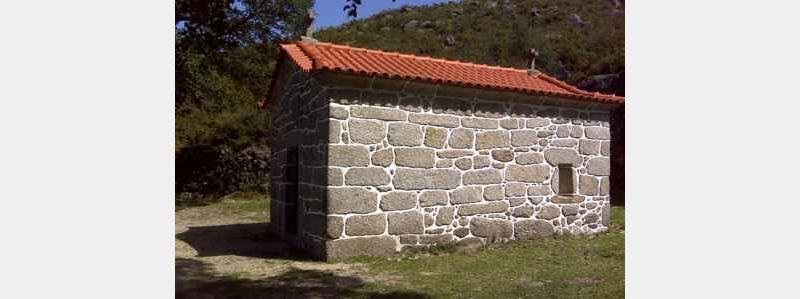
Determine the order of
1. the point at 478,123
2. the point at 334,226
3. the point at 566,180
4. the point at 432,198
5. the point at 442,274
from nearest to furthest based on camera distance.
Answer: the point at 442,274
the point at 334,226
the point at 432,198
the point at 478,123
the point at 566,180

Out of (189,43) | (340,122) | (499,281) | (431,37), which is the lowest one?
(499,281)

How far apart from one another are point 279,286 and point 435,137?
2737mm

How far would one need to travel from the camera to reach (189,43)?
40.8ft

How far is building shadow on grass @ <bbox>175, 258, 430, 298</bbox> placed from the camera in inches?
187

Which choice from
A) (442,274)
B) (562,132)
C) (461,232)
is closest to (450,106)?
(461,232)

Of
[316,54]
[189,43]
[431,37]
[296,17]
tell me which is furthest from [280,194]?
[431,37]

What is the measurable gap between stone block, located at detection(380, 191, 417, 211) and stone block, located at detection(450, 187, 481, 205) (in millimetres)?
589

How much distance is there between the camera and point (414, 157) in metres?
6.71

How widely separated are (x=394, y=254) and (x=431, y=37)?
22768mm

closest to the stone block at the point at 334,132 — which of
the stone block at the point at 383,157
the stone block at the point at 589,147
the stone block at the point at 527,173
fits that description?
the stone block at the point at 383,157

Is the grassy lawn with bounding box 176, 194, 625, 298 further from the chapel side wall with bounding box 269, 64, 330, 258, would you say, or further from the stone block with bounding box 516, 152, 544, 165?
the stone block with bounding box 516, 152, 544, 165

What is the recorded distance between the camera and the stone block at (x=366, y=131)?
6.30 m

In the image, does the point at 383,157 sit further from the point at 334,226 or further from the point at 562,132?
the point at 562,132
